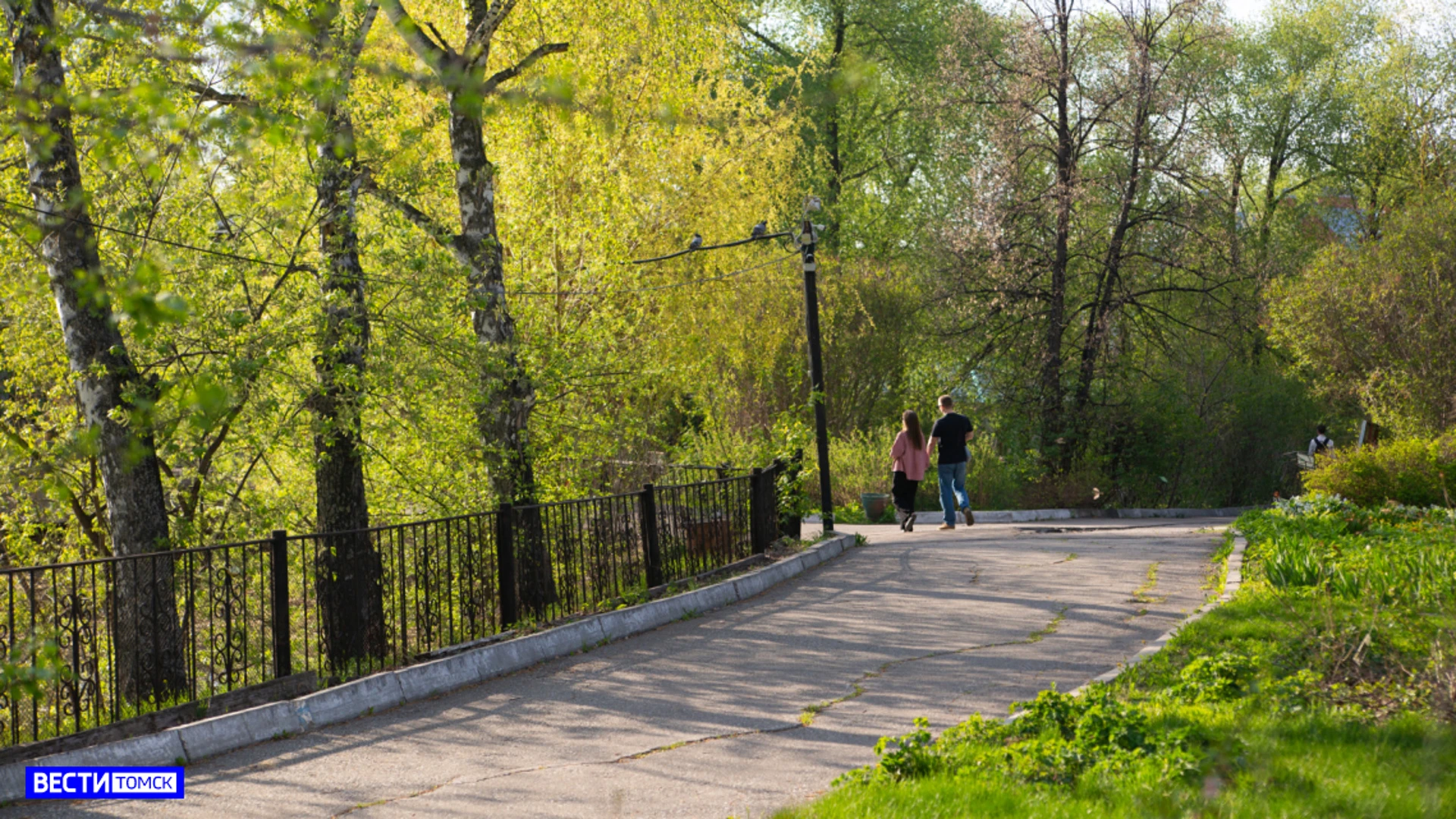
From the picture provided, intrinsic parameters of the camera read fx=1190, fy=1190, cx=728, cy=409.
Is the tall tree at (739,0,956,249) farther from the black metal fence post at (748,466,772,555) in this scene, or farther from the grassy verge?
the grassy verge

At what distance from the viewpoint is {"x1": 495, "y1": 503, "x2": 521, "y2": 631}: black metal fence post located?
1035 cm

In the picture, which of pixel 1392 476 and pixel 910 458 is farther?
pixel 910 458

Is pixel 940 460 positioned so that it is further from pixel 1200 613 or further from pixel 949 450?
pixel 1200 613

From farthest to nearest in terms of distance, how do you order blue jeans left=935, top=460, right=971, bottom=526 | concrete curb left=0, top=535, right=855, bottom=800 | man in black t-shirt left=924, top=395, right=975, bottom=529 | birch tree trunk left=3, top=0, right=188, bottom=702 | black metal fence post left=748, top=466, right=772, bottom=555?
blue jeans left=935, top=460, right=971, bottom=526, man in black t-shirt left=924, top=395, right=975, bottom=529, black metal fence post left=748, top=466, right=772, bottom=555, birch tree trunk left=3, top=0, right=188, bottom=702, concrete curb left=0, top=535, right=855, bottom=800

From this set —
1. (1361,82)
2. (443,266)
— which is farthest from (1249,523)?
(1361,82)

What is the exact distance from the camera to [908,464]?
61.0 ft

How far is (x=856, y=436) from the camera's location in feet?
86.2

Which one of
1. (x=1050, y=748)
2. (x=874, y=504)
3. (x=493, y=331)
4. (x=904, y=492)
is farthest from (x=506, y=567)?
(x=874, y=504)

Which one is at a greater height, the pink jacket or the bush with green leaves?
the pink jacket

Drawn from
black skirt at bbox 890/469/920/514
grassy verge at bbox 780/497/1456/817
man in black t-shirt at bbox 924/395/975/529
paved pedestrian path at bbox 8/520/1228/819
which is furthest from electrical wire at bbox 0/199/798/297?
grassy verge at bbox 780/497/1456/817

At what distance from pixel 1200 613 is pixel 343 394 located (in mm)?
7395

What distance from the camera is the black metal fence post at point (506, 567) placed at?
1035cm

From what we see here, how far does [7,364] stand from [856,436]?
18181 millimetres

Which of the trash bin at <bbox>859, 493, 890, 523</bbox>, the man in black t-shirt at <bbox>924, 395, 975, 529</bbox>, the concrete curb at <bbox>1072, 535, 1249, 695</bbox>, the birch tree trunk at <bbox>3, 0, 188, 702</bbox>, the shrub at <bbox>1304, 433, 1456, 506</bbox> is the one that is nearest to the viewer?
the concrete curb at <bbox>1072, 535, 1249, 695</bbox>
